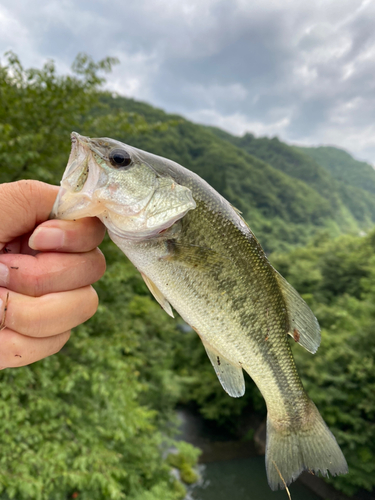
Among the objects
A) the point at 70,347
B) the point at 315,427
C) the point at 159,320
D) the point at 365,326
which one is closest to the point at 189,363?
the point at 159,320

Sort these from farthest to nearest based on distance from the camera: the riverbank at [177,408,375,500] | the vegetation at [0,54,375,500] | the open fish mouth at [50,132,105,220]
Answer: the riverbank at [177,408,375,500] → the vegetation at [0,54,375,500] → the open fish mouth at [50,132,105,220]

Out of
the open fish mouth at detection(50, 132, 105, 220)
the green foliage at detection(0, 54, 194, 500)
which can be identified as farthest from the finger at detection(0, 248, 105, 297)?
the green foliage at detection(0, 54, 194, 500)

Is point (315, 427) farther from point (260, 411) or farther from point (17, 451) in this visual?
point (260, 411)

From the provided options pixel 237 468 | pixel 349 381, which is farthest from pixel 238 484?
pixel 349 381

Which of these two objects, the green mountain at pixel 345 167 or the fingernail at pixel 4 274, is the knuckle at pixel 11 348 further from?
the green mountain at pixel 345 167

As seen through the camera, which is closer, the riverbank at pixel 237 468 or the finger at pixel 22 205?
the finger at pixel 22 205

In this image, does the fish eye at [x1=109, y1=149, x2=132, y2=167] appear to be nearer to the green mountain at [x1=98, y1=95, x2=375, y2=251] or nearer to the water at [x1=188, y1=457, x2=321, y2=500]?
the water at [x1=188, y1=457, x2=321, y2=500]

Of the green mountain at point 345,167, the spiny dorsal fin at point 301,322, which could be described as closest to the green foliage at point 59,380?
the spiny dorsal fin at point 301,322
